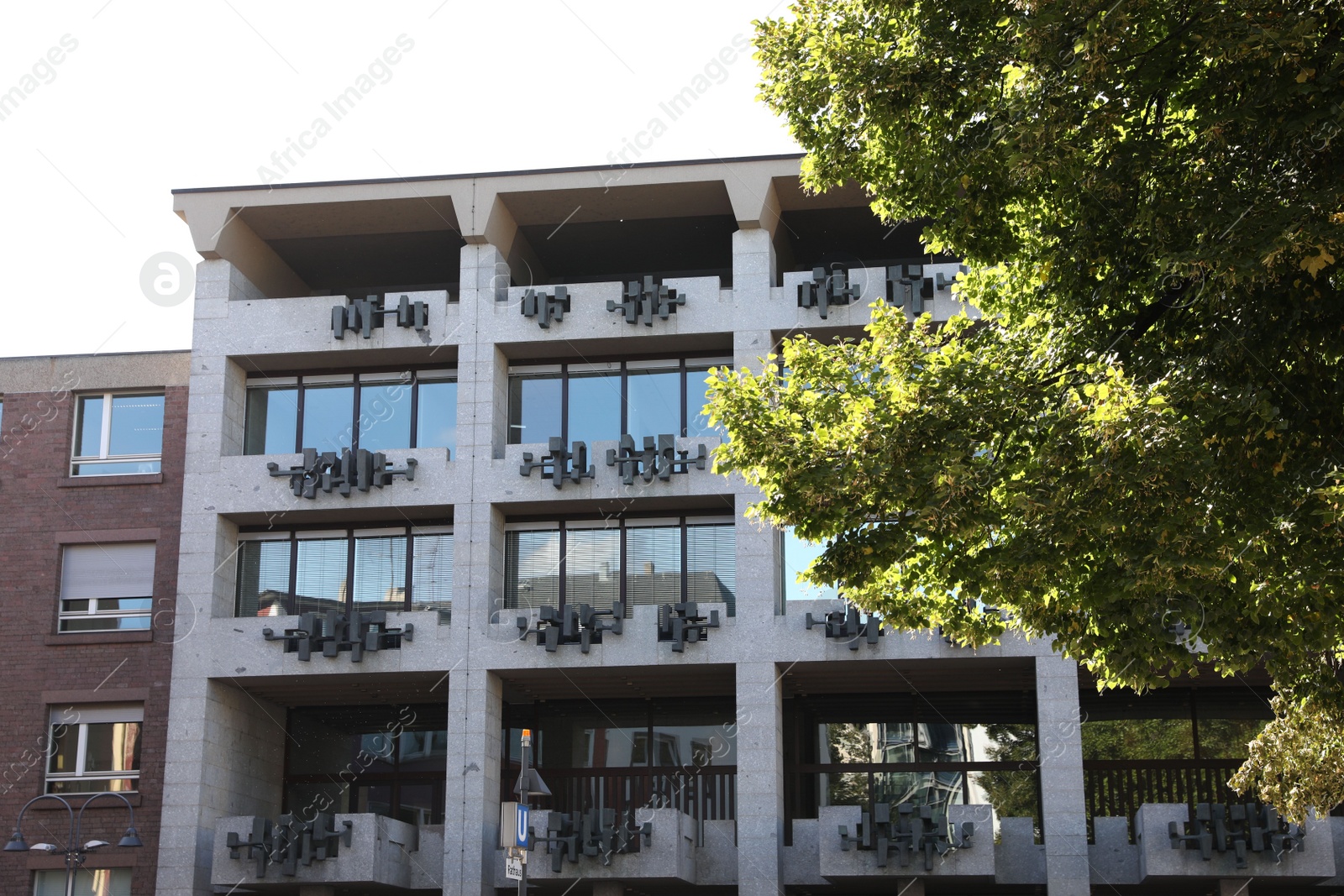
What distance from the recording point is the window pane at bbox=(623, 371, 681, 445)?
3028 centimetres

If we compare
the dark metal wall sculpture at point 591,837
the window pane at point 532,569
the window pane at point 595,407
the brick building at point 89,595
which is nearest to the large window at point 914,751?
the dark metal wall sculpture at point 591,837

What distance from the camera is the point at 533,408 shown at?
101 feet

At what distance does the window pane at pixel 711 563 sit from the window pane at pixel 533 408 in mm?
3733

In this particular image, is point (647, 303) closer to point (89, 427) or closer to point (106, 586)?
point (89, 427)

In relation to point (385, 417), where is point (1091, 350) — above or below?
below

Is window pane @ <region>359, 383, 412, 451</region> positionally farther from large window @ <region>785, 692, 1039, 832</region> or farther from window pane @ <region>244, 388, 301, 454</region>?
Answer: large window @ <region>785, 692, 1039, 832</region>

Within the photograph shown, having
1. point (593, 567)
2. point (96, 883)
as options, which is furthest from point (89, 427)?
point (593, 567)

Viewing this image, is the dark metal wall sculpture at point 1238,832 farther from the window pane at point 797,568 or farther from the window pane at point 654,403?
the window pane at point 654,403

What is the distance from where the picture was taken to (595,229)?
32156 millimetres

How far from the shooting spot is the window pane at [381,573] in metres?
30.2

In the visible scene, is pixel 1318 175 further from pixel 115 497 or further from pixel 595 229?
pixel 115 497

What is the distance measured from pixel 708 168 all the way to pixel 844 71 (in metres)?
15.9

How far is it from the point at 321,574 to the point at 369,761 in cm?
439

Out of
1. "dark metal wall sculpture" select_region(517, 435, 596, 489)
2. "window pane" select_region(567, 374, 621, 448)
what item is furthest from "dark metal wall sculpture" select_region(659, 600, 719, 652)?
"window pane" select_region(567, 374, 621, 448)
